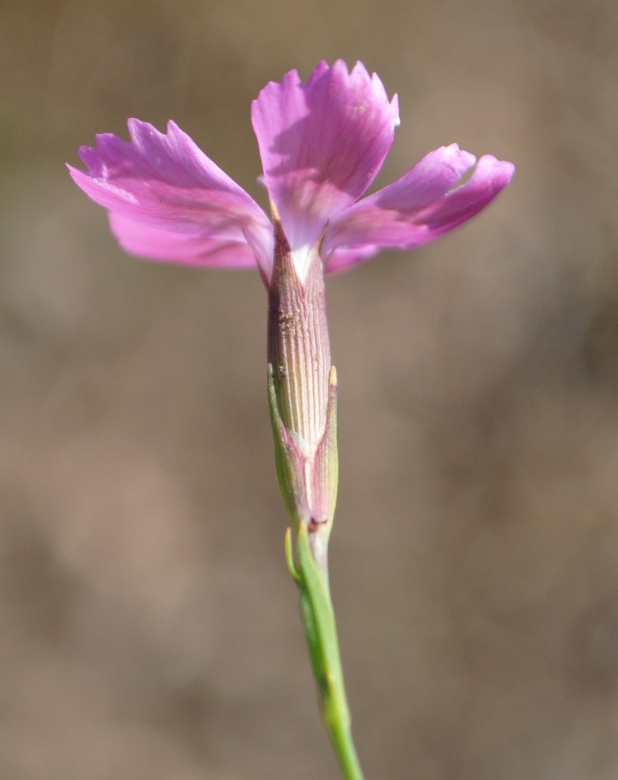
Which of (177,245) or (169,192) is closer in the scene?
(169,192)

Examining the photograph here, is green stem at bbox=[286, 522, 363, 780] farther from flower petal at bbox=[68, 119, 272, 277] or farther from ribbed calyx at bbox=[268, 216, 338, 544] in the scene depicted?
flower petal at bbox=[68, 119, 272, 277]

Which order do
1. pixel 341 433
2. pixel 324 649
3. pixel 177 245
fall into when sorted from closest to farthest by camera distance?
pixel 324 649 < pixel 177 245 < pixel 341 433

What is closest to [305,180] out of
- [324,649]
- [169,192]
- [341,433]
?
[169,192]

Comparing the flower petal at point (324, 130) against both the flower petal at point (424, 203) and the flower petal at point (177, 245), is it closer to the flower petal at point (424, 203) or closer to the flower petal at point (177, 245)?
the flower petal at point (424, 203)

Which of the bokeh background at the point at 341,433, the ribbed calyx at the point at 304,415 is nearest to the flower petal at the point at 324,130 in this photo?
the ribbed calyx at the point at 304,415

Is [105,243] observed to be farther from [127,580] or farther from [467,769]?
[467,769]

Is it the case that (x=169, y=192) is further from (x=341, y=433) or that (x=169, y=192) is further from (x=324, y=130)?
(x=341, y=433)
